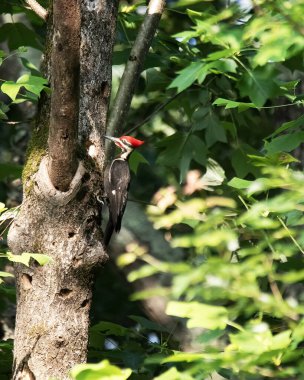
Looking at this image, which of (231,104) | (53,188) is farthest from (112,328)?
(231,104)

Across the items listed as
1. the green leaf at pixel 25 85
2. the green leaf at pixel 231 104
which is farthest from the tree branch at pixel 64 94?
the green leaf at pixel 231 104

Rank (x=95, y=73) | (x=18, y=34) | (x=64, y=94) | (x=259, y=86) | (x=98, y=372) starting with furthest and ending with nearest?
1. (x=18, y=34)
2. (x=259, y=86)
3. (x=95, y=73)
4. (x=64, y=94)
5. (x=98, y=372)

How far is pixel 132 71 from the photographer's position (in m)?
4.54

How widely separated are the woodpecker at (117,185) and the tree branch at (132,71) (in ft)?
0.74

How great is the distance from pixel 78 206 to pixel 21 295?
0.43 metres

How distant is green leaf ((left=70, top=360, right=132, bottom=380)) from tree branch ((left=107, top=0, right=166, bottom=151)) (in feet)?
8.20

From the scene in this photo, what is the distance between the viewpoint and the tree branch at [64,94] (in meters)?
3.09

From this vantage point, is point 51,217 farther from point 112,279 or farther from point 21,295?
point 112,279

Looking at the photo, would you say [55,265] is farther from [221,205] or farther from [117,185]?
[117,185]

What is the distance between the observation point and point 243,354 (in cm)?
195

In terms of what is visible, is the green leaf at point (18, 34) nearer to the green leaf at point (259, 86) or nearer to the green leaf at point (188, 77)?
the green leaf at point (259, 86)

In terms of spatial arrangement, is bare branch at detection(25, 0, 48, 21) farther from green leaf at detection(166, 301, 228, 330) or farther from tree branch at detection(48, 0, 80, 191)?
green leaf at detection(166, 301, 228, 330)

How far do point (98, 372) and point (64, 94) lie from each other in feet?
5.05

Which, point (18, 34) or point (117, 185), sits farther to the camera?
point (18, 34)
